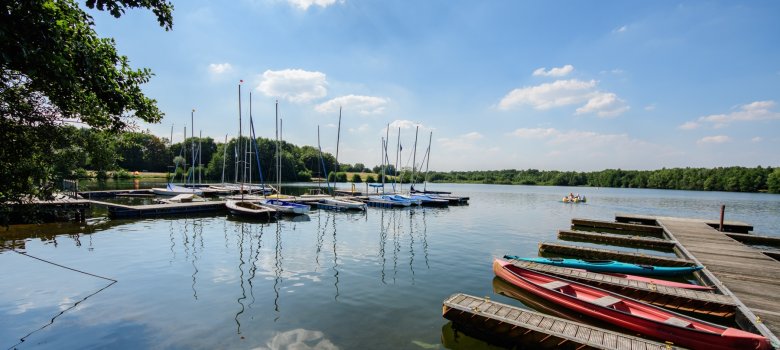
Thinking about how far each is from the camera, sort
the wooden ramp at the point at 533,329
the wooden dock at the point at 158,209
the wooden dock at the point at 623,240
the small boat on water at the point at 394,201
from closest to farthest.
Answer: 1. the wooden ramp at the point at 533,329
2. the wooden dock at the point at 623,240
3. the wooden dock at the point at 158,209
4. the small boat on water at the point at 394,201

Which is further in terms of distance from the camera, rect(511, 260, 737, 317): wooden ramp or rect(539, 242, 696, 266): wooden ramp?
rect(539, 242, 696, 266): wooden ramp

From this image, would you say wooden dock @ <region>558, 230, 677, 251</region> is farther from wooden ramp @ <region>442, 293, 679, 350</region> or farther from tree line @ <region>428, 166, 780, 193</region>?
tree line @ <region>428, 166, 780, 193</region>

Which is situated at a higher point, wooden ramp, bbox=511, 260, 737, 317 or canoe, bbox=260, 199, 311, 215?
canoe, bbox=260, 199, 311, 215

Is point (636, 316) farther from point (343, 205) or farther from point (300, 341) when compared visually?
point (343, 205)

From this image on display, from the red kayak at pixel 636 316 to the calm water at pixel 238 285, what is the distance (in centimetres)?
171

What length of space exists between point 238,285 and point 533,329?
39.4 feet

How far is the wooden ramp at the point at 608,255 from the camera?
2036cm

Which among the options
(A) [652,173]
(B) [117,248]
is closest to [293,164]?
(B) [117,248]

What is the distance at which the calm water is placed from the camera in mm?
10617

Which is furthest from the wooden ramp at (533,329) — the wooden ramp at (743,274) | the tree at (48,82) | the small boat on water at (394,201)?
the small boat on water at (394,201)

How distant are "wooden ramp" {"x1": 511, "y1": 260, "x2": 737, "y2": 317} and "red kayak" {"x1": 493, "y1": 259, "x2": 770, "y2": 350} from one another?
253 cm

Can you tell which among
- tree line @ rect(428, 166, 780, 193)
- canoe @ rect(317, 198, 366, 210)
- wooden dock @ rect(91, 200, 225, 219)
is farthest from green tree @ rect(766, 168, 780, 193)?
wooden dock @ rect(91, 200, 225, 219)

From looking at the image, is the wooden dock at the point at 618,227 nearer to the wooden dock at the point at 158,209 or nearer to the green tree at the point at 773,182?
the wooden dock at the point at 158,209

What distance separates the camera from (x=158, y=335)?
1053 cm
